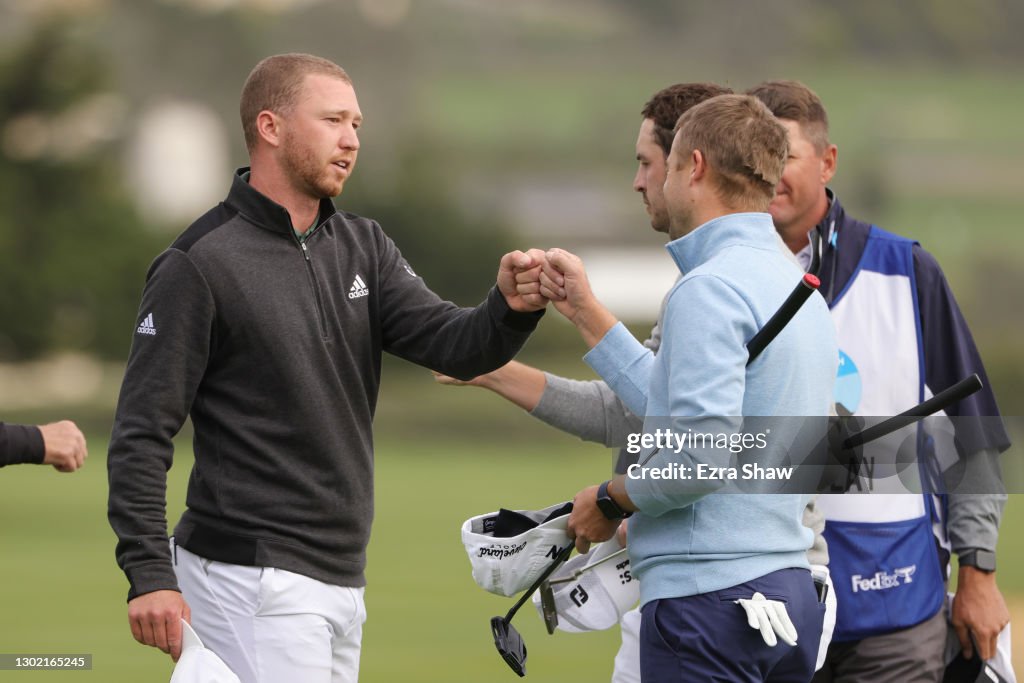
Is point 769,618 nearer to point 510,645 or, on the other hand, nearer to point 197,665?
point 510,645

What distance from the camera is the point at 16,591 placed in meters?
11.8

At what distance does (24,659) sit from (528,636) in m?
2.93

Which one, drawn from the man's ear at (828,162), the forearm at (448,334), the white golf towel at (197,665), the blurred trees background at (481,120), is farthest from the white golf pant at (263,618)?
the blurred trees background at (481,120)

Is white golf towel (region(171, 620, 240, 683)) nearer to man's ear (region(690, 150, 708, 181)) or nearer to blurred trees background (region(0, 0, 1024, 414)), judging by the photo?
man's ear (region(690, 150, 708, 181))

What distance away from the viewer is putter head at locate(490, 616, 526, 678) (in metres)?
3.88

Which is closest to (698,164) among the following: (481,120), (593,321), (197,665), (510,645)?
(593,321)

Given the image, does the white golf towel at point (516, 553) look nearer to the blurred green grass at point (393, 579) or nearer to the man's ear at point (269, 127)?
the man's ear at point (269, 127)

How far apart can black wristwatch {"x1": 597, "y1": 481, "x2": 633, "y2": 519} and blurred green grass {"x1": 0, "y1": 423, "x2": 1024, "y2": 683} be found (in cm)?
481

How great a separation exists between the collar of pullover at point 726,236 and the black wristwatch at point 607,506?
1.89ft

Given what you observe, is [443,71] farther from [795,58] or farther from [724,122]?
[724,122]

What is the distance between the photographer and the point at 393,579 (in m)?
12.1

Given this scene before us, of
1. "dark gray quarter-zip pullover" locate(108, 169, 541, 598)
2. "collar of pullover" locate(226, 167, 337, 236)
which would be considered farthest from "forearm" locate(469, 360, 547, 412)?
"collar of pullover" locate(226, 167, 337, 236)

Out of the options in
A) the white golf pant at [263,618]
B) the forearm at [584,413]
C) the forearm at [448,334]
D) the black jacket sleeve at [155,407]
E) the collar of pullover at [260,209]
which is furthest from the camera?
the forearm at [584,413]

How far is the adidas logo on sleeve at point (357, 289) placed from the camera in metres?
3.95
